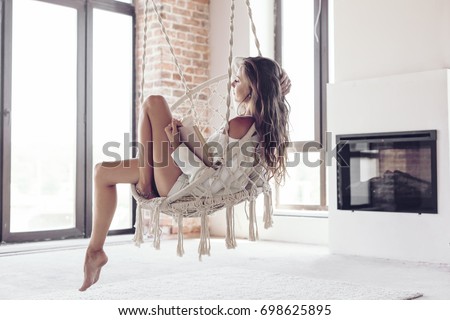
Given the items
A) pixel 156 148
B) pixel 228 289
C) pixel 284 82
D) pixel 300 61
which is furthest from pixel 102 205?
pixel 300 61

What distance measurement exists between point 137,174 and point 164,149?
185 mm

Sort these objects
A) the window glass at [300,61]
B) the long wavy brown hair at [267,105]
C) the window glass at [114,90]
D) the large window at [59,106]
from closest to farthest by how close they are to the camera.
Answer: the long wavy brown hair at [267,105], the large window at [59,106], the window glass at [300,61], the window glass at [114,90]

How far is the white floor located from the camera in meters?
3.52

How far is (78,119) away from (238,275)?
257 cm

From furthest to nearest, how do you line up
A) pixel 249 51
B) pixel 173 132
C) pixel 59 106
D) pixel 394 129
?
1. pixel 249 51
2. pixel 59 106
3. pixel 394 129
4. pixel 173 132

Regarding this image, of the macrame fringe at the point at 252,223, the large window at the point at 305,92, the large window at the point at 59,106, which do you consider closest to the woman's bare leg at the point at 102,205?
the macrame fringe at the point at 252,223

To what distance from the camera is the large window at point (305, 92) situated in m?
5.51

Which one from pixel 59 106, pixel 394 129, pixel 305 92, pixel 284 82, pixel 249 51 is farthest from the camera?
pixel 249 51

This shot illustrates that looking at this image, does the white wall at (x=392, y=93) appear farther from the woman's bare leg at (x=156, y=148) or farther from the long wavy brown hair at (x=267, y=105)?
the woman's bare leg at (x=156, y=148)

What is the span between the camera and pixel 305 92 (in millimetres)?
5672

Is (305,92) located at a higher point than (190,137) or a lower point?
higher

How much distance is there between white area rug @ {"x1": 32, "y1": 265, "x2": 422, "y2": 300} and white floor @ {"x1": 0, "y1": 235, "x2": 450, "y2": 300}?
0.65 ft

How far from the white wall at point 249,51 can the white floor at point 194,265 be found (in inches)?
7.2

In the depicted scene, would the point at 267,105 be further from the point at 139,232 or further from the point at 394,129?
the point at 394,129
